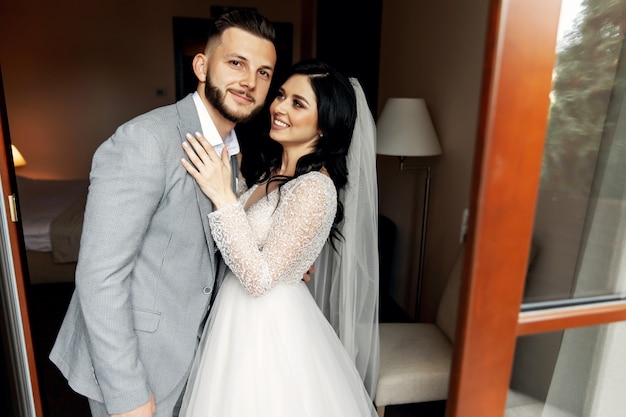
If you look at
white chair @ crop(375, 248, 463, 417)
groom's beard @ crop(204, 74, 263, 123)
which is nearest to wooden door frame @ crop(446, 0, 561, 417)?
groom's beard @ crop(204, 74, 263, 123)

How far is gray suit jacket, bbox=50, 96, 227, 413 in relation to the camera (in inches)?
45.9

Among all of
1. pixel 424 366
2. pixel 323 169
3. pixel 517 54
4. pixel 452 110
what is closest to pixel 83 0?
pixel 452 110

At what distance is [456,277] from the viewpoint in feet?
7.92

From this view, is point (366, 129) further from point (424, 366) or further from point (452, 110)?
point (452, 110)

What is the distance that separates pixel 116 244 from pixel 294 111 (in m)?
0.84

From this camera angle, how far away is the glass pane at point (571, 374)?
97 cm

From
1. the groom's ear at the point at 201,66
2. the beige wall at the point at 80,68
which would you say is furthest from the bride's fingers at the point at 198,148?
the beige wall at the point at 80,68

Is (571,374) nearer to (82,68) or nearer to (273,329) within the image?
(273,329)

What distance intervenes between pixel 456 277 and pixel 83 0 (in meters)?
5.76

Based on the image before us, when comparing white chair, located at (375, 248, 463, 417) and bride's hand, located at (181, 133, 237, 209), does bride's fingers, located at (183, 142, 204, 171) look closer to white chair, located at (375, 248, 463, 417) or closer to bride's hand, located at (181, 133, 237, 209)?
bride's hand, located at (181, 133, 237, 209)

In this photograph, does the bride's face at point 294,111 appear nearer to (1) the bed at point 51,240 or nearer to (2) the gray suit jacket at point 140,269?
(2) the gray suit jacket at point 140,269

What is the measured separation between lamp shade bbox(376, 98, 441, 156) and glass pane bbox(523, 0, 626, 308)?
6.05 feet

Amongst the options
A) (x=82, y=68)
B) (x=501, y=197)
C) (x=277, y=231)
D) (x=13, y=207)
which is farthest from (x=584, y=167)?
(x=82, y=68)

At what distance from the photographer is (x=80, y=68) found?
5.89m
